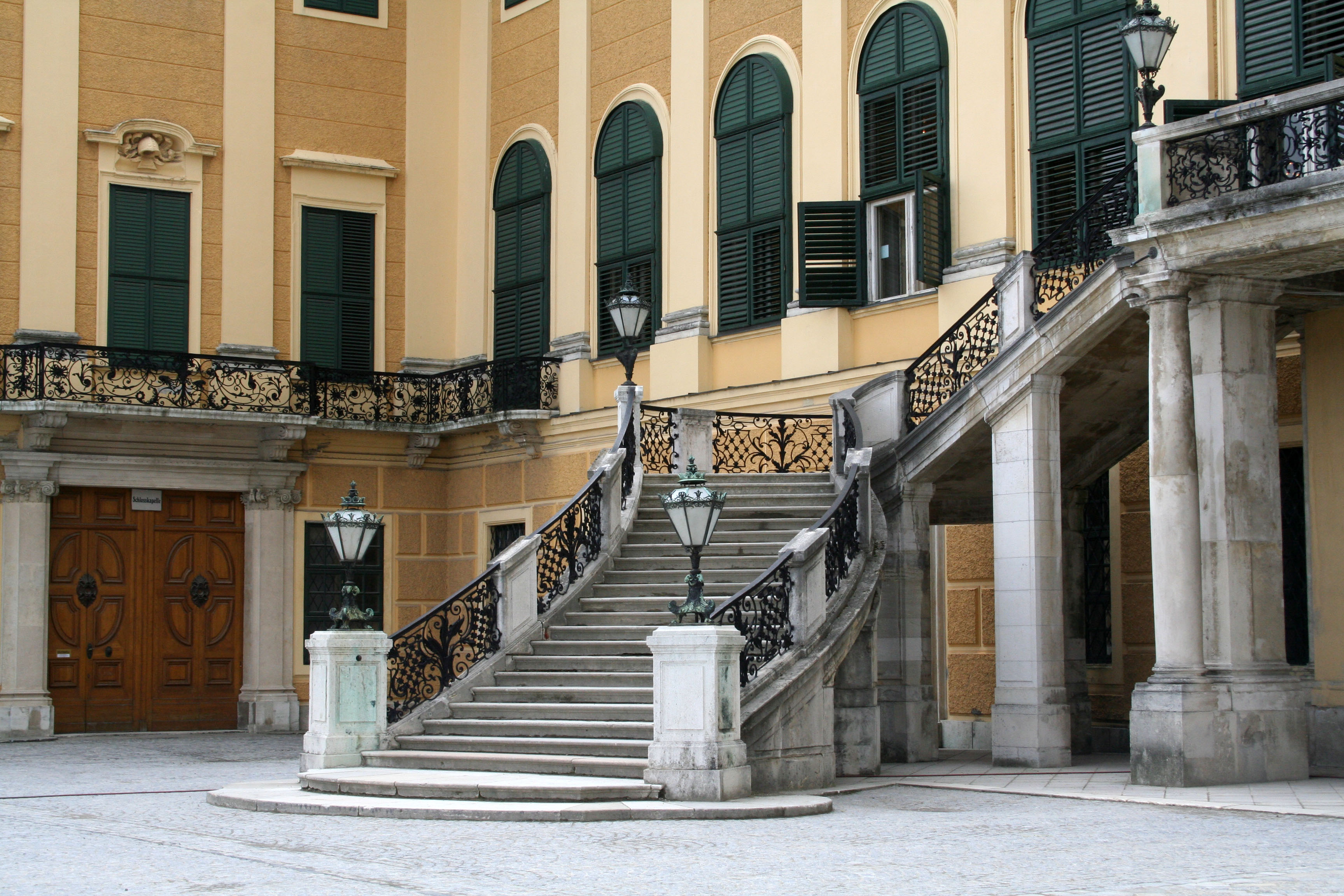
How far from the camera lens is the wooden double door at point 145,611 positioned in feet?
74.1

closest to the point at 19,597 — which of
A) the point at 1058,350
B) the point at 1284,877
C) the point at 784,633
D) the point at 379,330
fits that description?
the point at 379,330

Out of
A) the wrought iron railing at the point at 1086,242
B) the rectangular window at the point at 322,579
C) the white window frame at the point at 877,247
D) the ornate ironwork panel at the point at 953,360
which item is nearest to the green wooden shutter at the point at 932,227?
the white window frame at the point at 877,247

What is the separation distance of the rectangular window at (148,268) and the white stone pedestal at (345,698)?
953cm

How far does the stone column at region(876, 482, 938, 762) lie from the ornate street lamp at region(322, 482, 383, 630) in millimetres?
4729

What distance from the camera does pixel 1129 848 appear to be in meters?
9.84

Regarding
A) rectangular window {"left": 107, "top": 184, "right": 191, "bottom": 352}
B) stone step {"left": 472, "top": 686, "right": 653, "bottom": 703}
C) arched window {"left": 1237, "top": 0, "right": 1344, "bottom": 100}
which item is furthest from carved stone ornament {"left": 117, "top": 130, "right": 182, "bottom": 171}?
arched window {"left": 1237, "top": 0, "right": 1344, "bottom": 100}

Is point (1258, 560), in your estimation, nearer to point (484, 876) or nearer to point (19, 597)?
point (484, 876)

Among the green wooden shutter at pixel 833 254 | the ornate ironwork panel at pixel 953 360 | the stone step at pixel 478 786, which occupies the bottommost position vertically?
the stone step at pixel 478 786

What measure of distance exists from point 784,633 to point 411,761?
327 centimetres

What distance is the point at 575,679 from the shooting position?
15.1 metres

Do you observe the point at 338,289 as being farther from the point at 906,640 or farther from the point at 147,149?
the point at 906,640

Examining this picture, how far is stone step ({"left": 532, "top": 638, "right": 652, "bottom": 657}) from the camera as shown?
15227mm

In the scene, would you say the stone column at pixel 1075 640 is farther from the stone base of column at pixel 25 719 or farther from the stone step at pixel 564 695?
the stone base of column at pixel 25 719

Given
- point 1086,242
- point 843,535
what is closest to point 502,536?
point 843,535
